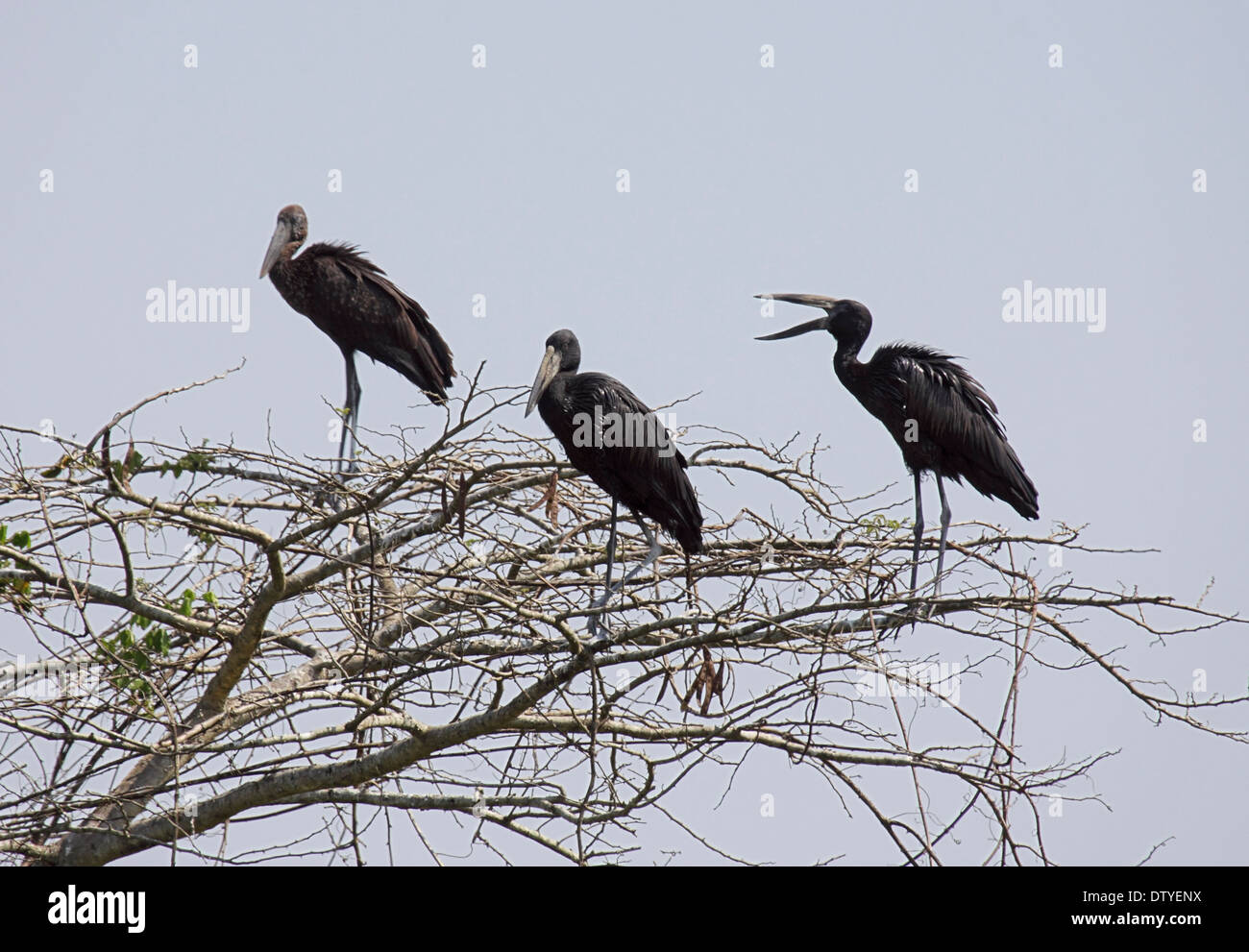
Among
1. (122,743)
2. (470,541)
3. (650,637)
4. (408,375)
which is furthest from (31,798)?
(408,375)

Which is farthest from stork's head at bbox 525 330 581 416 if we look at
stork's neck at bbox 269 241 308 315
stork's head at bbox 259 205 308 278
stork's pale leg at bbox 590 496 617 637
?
stork's head at bbox 259 205 308 278

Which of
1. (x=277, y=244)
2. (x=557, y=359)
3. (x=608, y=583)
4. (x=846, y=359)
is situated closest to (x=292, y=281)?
(x=277, y=244)

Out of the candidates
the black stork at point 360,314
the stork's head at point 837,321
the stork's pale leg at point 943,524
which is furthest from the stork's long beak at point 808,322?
the black stork at point 360,314

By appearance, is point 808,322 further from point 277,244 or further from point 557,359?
point 277,244

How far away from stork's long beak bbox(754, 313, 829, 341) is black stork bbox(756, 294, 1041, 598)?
0.37 m

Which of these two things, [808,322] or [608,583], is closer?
[608,583]

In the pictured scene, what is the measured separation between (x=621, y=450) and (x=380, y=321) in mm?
3602

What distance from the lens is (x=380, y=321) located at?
30.9 feet

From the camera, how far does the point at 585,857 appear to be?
540 cm

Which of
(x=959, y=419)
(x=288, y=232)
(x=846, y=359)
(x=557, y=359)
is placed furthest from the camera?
(x=288, y=232)

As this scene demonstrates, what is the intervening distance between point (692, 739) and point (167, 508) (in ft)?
7.47

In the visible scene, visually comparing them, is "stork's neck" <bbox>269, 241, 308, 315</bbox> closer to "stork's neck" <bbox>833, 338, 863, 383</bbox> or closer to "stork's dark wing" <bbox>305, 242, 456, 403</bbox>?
"stork's dark wing" <bbox>305, 242, 456, 403</bbox>

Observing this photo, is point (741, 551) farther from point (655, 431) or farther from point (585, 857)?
point (585, 857)
